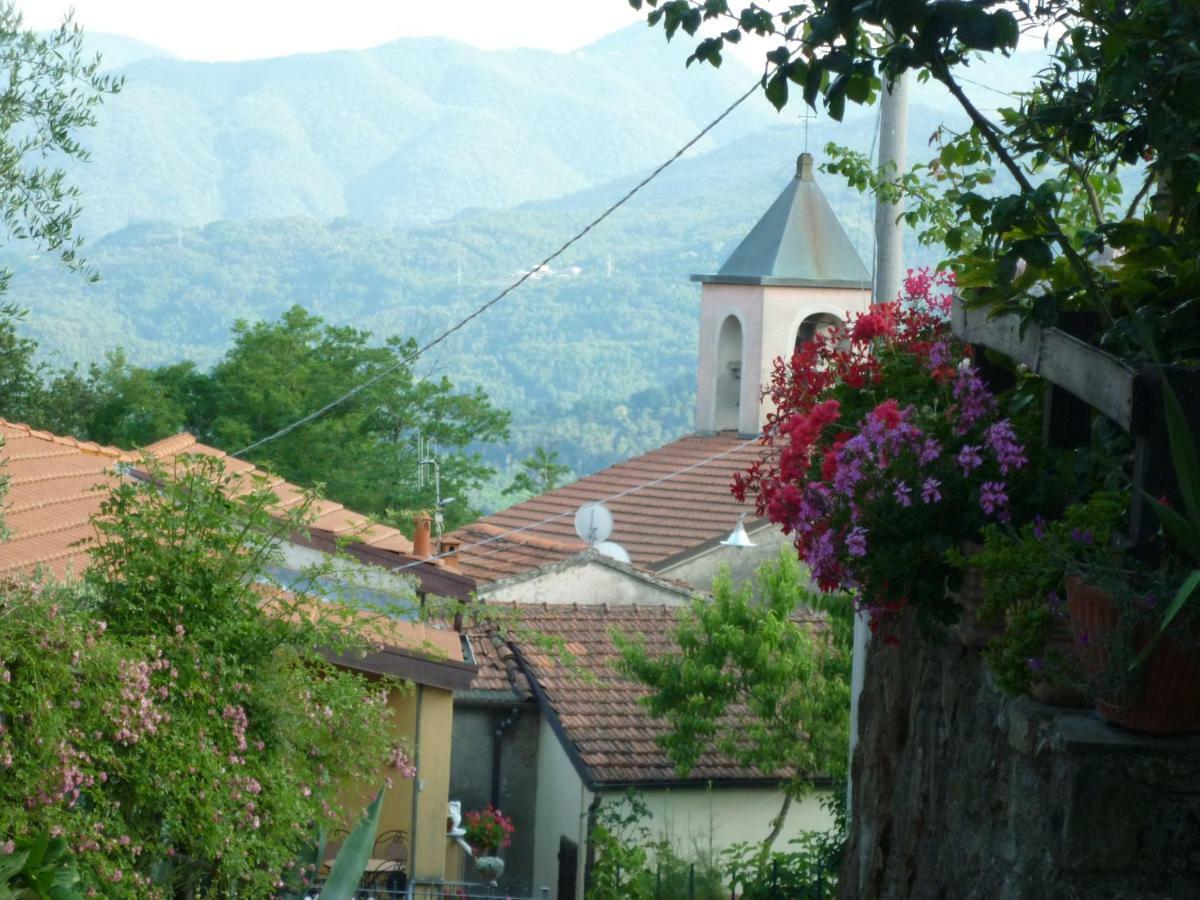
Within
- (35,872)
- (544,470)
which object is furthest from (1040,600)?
(544,470)

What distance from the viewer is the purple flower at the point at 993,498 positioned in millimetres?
3523

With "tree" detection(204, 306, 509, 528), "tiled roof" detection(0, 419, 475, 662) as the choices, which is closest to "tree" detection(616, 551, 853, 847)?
"tiled roof" detection(0, 419, 475, 662)

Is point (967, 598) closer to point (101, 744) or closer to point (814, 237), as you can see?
point (101, 744)

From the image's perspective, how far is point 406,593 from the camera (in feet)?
33.5

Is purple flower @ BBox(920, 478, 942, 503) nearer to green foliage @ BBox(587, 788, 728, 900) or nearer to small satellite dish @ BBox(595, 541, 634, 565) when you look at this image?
green foliage @ BBox(587, 788, 728, 900)

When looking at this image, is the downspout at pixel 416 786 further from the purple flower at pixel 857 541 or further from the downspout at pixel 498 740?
the purple flower at pixel 857 541

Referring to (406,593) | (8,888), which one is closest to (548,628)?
(406,593)

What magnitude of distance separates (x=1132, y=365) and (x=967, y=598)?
767 mm

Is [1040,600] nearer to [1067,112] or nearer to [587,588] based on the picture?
[1067,112]

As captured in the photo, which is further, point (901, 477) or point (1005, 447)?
point (901, 477)

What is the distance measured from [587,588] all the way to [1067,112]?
17869 millimetres

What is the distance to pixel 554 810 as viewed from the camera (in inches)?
688

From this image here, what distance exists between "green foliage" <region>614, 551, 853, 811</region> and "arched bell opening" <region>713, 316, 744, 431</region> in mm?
11414

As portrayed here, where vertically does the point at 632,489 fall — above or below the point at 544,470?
below
